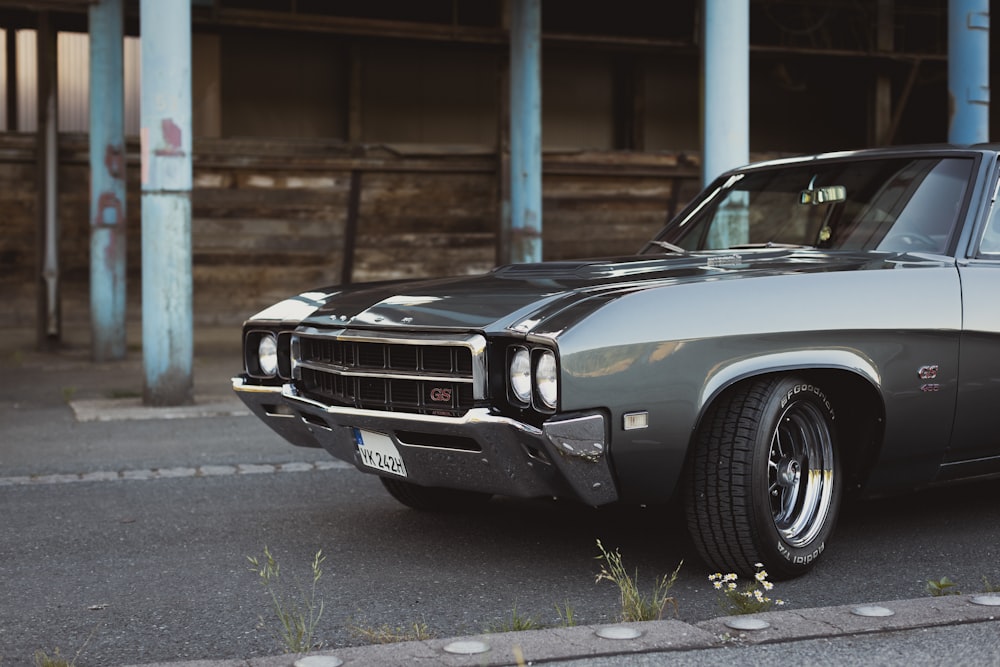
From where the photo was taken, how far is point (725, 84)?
9555mm

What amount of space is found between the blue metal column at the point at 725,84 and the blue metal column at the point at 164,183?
148 inches

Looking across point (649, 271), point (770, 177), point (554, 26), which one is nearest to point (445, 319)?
point (649, 271)

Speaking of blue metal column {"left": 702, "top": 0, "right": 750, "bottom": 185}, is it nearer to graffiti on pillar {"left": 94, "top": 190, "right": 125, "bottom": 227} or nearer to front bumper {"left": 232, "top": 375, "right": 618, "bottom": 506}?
graffiti on pillar {"left": 94, "top": 190, "right": 125, "bottom": 227}

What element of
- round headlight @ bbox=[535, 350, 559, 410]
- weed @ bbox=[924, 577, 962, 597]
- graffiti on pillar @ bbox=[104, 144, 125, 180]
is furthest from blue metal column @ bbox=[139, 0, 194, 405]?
weed @ bbox=[924, 577, 962, 597]

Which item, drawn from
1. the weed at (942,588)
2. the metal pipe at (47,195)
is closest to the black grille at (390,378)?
the weed at (942,588)

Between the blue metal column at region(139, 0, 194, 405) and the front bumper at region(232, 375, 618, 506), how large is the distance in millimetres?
4720

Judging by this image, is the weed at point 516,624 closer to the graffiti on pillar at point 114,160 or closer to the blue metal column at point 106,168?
the blue metal column at point 106,168

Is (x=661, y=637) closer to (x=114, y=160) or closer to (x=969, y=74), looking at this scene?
(x=969, y=74)

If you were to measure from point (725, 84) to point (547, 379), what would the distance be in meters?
6.34

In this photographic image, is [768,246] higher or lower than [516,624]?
higher

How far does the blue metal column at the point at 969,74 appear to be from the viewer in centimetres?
1079

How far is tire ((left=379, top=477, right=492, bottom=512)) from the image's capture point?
5227 millimetres

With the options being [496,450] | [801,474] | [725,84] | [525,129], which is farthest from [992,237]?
[525,129]

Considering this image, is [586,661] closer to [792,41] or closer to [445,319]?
[445,319]
